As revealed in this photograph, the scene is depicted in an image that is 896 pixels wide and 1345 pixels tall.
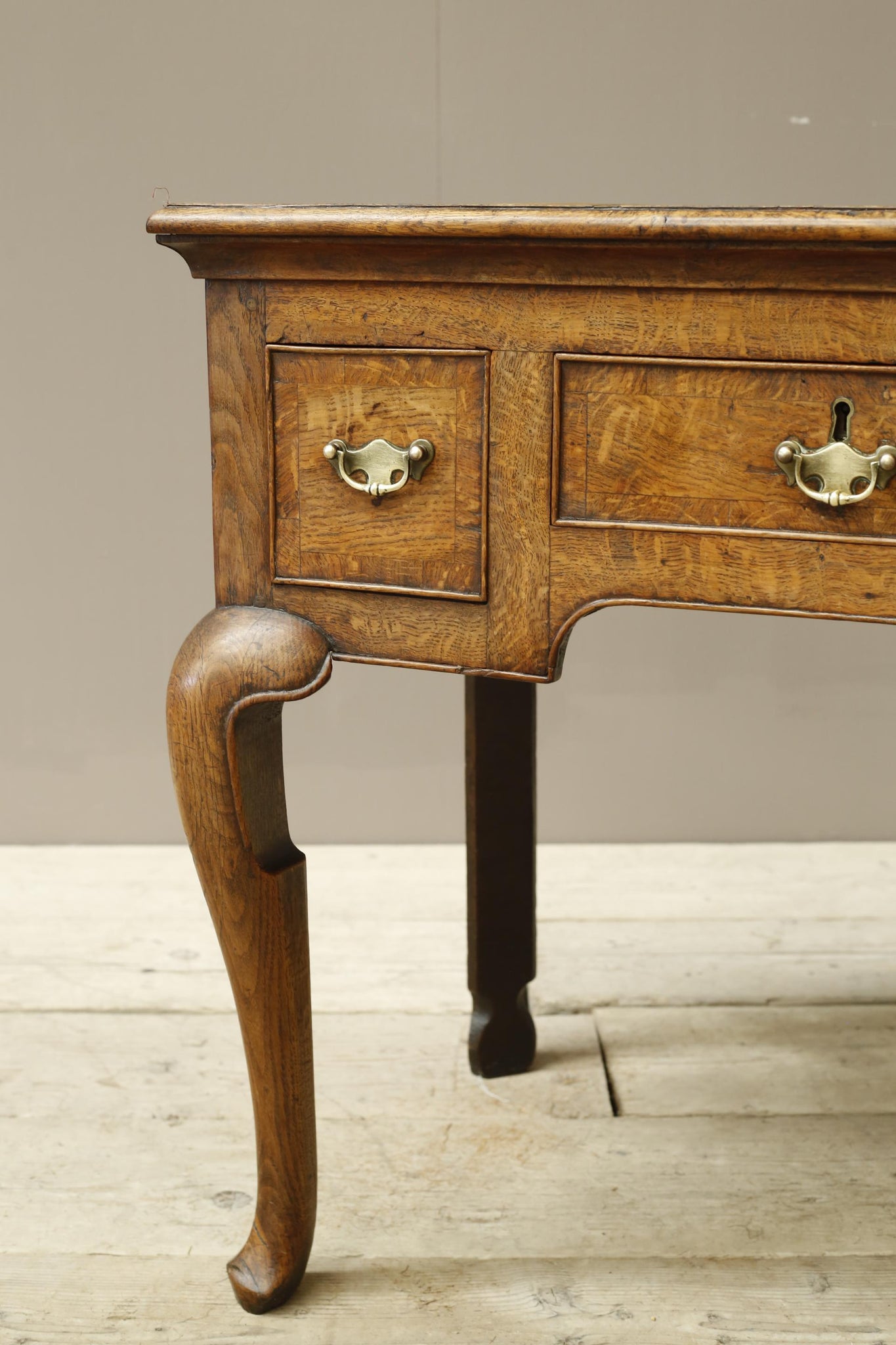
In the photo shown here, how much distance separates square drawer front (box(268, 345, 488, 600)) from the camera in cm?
88

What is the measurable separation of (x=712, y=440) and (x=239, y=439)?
33 cm

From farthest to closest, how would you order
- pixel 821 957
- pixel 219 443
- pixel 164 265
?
1. pixel 164 265
2. pixel 821 957
3. pixel 219 443

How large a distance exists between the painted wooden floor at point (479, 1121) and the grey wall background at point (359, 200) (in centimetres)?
18

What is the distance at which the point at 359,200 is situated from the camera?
6.23ft

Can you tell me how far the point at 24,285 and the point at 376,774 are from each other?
91 cm

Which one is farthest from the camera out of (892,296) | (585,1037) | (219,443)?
(585,1037)

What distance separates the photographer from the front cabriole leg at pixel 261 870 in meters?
0.94

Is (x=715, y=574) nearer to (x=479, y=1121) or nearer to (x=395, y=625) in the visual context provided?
(x=395, y=625)

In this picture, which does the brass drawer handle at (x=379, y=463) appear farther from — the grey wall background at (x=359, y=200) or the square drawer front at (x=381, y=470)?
the grey wall background at (x=359, y=200)

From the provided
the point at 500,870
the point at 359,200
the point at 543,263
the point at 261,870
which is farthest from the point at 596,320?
the point at 359,200

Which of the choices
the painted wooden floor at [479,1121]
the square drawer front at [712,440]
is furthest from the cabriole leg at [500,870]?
the square drawer front at [712,440]

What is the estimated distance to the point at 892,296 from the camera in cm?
79

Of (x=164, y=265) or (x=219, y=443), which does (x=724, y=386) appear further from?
(x=164, y=265)

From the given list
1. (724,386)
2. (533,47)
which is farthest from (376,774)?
(724,386)
